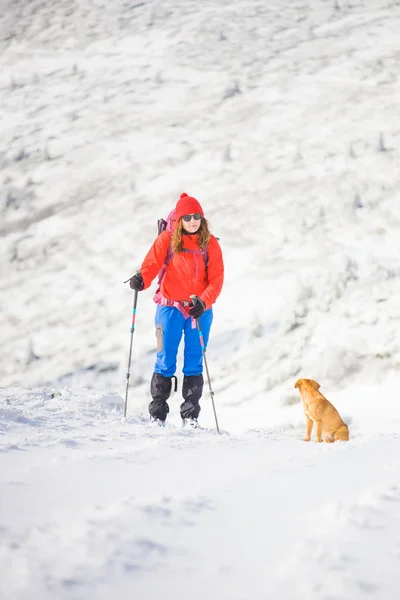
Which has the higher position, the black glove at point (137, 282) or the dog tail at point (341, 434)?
the black glove at point (137, 282)

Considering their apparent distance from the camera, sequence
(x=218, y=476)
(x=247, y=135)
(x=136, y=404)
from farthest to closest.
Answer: (x=247, y=135) < (x=136, y=404) < (x=218, y=476)

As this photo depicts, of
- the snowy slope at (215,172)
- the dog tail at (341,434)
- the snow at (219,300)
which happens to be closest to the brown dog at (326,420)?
the dog tail at (341,434)

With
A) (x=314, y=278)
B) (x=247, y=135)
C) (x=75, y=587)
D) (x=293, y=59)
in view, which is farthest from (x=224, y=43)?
(x=75, y=587)

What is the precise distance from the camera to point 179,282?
3.96 m

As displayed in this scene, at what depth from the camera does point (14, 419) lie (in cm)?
329

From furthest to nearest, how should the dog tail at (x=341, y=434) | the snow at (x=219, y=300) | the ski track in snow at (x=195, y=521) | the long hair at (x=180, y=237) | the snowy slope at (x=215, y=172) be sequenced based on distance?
1. the snowy slope at (x=215, y=172)
2. the long hair at (x=180, y=237)
3. the dog tail at (x=341, y=434)
4. the snow at (x=219, y=300)
5. the ski track in snow at (x=195, y=521)

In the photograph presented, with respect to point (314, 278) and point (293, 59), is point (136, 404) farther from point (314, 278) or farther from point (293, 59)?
point (293, 59)

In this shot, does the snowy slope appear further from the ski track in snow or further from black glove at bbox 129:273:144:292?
the ski track in snow

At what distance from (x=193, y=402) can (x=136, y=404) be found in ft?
7.45

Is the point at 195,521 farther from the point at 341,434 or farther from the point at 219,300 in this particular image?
the point at 219,300

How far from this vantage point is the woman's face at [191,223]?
3865 mm

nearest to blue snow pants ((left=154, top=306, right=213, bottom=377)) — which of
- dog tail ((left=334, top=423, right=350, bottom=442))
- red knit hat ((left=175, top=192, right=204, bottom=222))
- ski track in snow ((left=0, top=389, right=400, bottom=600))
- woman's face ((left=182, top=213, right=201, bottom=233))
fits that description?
woman's face ((left=182, top=213, right=201, bottom=233))

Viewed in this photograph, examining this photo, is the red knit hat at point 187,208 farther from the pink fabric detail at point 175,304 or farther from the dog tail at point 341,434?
the dog tail at point 341,434

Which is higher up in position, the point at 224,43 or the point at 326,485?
the point at 224,43
